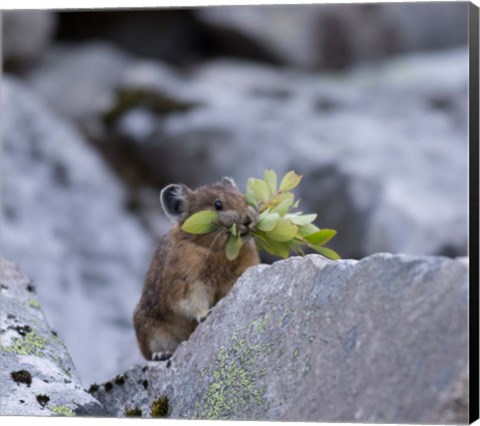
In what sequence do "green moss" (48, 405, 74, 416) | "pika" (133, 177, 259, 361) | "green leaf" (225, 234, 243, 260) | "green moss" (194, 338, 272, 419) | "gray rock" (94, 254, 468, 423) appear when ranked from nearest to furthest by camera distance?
"gray rock" (94, 254, 468, 423) < "green moss" (194, 338, 272, 419) < "green moss" (48, 405, 74, 416) < "green leaf" (225, 234, 243, 260) < "pika" (133, 177, 259, 361)

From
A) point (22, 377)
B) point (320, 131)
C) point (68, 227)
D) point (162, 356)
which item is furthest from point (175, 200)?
point (320, 131)

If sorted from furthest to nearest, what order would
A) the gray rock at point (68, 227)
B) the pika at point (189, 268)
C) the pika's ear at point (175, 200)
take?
the gray rock at point (68, 227) < the pika's ear at point (175, 200) < the pika at point (189, 268)

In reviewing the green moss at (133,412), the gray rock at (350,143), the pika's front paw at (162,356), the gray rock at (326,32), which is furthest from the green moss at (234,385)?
the gray rock at (326,32)

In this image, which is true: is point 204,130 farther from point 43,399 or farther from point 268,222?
point 43,399

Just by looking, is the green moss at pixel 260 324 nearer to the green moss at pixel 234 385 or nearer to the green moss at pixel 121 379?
the green moss at pixel 234 385

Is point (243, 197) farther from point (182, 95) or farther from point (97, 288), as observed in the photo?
point (182, 95)

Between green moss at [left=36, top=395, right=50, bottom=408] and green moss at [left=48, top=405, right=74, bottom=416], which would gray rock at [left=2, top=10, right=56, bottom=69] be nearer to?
green moss at [left=36, top=395, right=50, bottom=408]

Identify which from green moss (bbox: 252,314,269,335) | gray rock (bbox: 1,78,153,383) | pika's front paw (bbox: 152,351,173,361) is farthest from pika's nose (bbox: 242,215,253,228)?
gray rock (bbox: 1,78,153,383)
